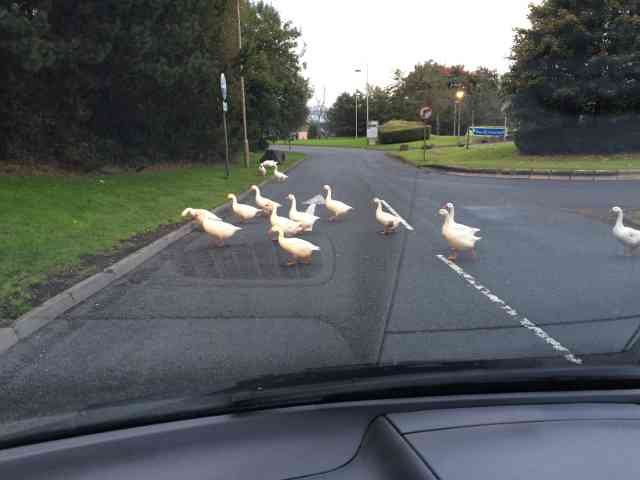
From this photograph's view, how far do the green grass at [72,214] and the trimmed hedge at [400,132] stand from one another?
124ft

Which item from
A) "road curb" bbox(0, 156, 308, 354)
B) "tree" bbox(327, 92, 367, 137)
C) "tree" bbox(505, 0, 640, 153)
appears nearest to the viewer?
"road curb" bbox(0, 156, 308, 354)

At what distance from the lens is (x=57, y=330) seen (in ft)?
18.1

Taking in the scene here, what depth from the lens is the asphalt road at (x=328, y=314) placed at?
4277mm

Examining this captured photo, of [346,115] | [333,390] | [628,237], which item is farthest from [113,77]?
[346,115]

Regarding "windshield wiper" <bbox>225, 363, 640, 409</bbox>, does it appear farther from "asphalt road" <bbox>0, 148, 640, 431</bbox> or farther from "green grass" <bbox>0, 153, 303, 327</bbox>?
"green grass" <bbox>0, 153, 303, 327</bbox>

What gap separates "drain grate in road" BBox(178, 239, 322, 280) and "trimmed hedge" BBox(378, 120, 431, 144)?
47.3m

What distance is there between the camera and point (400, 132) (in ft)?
183

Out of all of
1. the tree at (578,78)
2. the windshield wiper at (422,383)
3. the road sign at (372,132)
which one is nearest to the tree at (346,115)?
the road sign at (372,132)

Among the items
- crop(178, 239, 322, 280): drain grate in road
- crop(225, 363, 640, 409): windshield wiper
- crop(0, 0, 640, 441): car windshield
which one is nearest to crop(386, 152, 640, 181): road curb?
crop(0, 0, 640, 441): car windshield

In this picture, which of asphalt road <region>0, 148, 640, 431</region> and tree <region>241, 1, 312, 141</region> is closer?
asphalt road <region>0, 148, 640, 431</region>

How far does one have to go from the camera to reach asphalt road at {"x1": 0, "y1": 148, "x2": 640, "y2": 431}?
428cm

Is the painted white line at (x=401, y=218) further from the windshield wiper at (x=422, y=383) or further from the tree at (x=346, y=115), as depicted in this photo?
the tree at (x=346, y=115)

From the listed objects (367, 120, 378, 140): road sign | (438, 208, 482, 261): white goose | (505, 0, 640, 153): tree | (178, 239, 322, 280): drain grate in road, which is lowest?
(178, 239, 322, 280): drain grate in road

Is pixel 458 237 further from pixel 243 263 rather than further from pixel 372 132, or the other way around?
pixel 372 132
